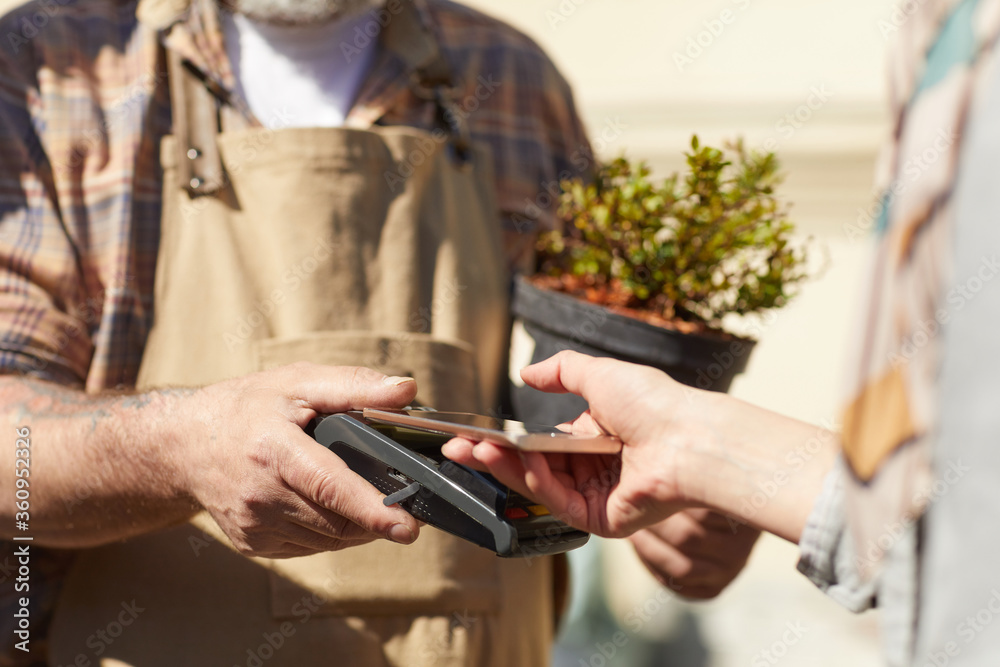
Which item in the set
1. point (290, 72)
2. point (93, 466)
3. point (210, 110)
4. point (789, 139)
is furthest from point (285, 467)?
point (789, 139)

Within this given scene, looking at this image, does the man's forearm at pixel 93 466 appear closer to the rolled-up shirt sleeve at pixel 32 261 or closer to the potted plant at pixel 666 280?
the rolled-up shirt sleeve at pixel 32 261

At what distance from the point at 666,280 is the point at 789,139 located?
61.0 inches

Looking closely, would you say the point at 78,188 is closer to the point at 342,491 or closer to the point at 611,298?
the point at 342,491

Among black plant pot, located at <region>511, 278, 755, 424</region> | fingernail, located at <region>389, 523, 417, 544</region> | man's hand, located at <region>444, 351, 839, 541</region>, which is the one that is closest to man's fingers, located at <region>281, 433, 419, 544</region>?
fingernail, located at <region>389, 523, 417, 544</region>

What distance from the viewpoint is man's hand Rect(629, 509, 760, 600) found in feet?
4.28

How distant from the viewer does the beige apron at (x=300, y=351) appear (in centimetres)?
114

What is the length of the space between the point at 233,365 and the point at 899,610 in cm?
94

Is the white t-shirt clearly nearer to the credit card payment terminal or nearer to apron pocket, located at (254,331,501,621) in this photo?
apron pocket, located at (254,331,501,621)

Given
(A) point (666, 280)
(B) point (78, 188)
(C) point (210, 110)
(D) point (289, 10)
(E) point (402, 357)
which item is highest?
(D) point (289, 10)

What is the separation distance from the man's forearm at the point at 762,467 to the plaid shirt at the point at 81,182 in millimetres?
799

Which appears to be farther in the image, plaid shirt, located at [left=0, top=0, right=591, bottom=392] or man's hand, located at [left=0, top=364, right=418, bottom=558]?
plaid shirt, located at [left=0, top=0, right=591, bottom=392]

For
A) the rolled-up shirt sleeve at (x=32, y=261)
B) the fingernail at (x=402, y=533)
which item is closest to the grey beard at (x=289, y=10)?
the rolled-up shirt sleeve at (x=32, y=261)

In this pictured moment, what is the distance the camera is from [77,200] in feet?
3.89

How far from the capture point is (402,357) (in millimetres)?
1227
